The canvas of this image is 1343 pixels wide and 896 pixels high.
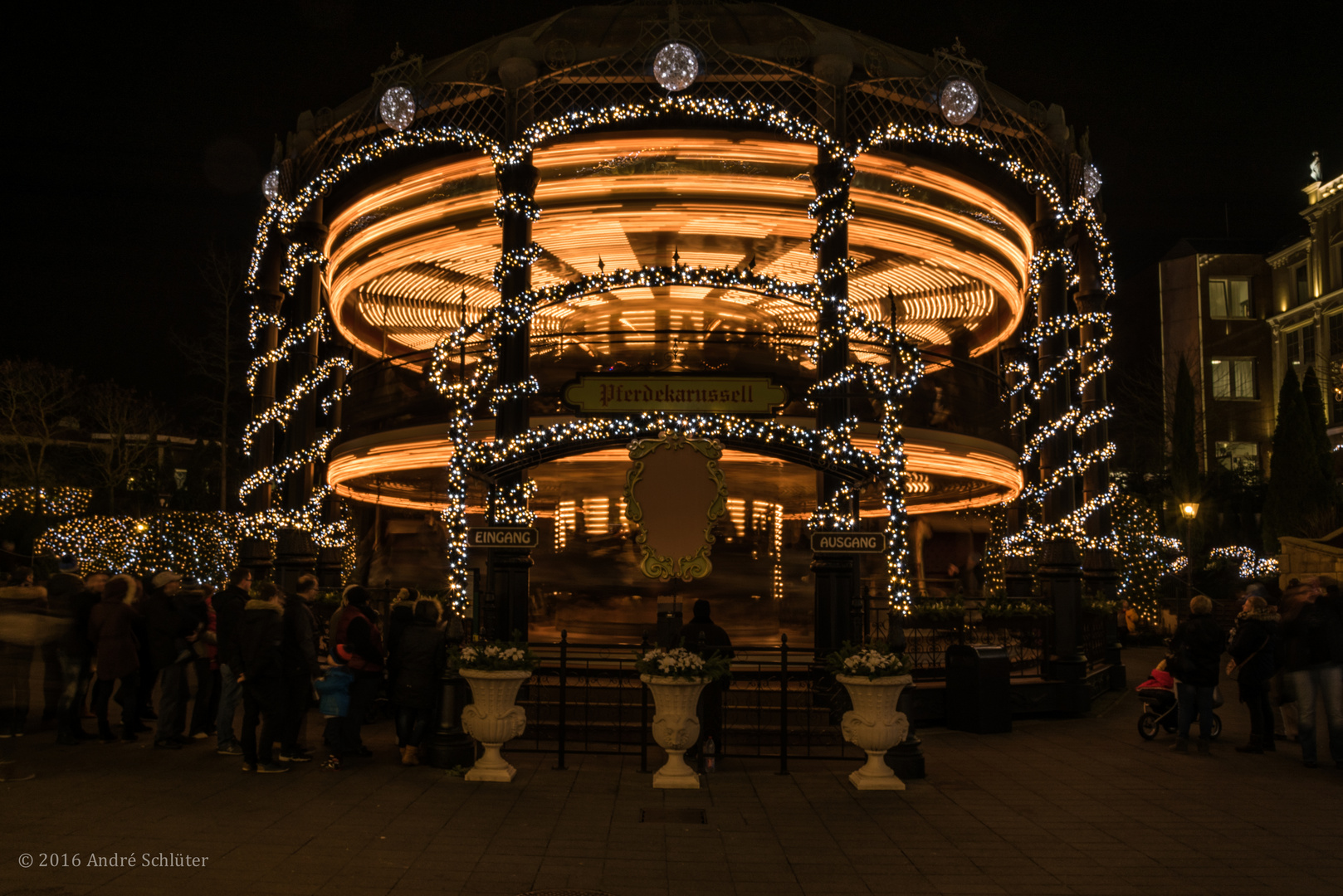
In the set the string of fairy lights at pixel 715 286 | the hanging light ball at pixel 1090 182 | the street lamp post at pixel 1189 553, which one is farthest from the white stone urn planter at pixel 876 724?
the street lamp post at pixel 1189 553

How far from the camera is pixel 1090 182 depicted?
19172 mm

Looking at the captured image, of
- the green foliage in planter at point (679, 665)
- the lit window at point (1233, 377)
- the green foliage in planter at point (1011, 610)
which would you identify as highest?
the lit window at point (1233, 377)

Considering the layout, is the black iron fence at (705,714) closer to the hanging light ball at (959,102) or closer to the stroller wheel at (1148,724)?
the stroller wheel at (1148,724)

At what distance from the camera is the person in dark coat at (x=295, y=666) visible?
411 inches

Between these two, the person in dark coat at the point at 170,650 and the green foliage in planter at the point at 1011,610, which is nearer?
the person in dark coat at the point at 170,650

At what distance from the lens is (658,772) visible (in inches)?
392

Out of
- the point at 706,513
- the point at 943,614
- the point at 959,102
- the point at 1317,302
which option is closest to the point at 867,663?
the point at 943,614

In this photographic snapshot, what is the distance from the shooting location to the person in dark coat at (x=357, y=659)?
1080 cm

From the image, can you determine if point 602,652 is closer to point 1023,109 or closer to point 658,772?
point 658,772

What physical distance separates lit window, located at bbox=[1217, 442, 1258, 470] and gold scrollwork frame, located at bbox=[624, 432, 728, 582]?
40.1m

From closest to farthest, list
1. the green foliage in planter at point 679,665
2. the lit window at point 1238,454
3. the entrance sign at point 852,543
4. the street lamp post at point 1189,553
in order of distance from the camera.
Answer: the green foliage in planter at point 679,665 → the entrance sign at point 852,543 → the street lamp post at point 1189,553 → the lit window at point 1238,454

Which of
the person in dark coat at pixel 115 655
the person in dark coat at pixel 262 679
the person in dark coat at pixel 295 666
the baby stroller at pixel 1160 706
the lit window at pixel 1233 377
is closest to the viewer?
the person in dark coat at pixel 262 679

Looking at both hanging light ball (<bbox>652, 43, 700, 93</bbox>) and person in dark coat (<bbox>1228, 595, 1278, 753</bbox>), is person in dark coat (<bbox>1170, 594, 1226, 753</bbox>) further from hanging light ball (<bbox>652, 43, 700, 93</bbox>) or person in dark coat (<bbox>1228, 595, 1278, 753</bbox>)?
hanging light ball (<bbox>652, 43, 700, 93</bbox>)

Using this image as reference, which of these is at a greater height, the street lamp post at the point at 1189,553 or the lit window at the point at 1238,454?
the lit window at the point at 1238,454
